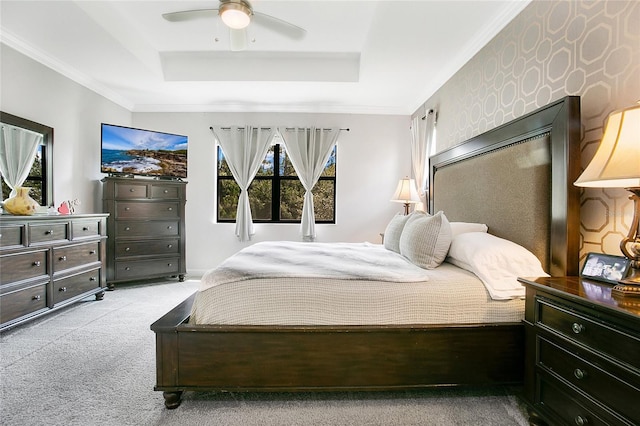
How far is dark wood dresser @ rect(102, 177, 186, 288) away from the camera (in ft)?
12.6

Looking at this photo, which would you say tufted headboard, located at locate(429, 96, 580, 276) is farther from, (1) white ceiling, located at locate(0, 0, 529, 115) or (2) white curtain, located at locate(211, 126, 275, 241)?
(2) white curtain, located at locate(211, 126, 275, 241)

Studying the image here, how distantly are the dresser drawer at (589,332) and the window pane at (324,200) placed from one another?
3509 millimetres

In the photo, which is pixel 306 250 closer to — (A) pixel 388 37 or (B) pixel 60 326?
(A) pixel 388 37

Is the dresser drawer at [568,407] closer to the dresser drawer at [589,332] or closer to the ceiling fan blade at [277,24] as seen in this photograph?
the dresser drawer at [589,332]

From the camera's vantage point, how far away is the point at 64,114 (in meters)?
3.46

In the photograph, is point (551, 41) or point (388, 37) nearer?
point (551, 41)

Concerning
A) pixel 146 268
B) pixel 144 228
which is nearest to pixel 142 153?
pixel 144 228

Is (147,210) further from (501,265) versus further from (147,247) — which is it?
(501,265)

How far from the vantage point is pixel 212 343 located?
61.7 inches

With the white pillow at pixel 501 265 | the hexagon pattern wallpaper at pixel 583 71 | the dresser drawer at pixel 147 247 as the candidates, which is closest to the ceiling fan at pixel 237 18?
the hexagon pattern wallpaper at pixel 583 71

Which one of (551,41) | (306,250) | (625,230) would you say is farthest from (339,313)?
(551,41)

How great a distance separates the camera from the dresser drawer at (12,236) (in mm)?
2362

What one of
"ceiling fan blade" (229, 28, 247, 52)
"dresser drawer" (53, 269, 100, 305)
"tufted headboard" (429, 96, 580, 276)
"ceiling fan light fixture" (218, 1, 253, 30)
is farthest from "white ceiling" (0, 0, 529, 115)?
"dresser drawer" (53, 269, 100, 305)

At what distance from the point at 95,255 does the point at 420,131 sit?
163 inches
